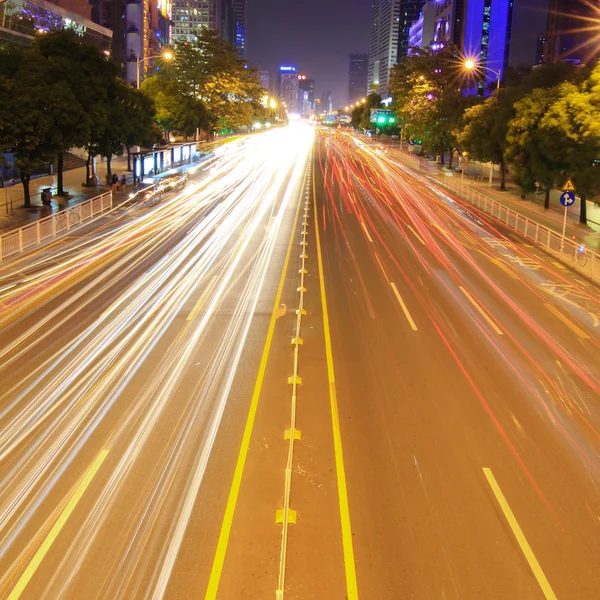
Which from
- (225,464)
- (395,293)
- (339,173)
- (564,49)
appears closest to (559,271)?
(395,293)

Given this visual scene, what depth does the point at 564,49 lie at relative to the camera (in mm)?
104062

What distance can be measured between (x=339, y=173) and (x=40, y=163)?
34374mm

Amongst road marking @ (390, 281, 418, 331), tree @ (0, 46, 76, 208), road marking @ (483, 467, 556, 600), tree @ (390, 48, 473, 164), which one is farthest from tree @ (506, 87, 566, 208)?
road marking @ (483, 467, 556, 600)

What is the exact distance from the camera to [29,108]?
27656 mm

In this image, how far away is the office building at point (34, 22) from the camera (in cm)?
4764

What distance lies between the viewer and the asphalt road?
6.98 m

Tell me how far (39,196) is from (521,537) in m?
36.0

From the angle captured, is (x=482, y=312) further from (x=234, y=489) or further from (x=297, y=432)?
(x=234, y=489)

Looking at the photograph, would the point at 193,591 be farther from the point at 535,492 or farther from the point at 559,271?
the point at 559,271

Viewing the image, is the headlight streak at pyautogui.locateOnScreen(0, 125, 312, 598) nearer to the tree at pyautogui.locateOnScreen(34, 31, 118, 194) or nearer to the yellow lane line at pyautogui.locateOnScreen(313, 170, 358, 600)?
the yellow lane line at pyautogui.locateOnScreen(313, 170, 358, 600)

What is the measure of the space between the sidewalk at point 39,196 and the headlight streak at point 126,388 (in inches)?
251

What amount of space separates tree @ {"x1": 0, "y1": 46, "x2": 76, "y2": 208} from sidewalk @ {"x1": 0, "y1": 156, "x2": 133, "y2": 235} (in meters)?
1.92

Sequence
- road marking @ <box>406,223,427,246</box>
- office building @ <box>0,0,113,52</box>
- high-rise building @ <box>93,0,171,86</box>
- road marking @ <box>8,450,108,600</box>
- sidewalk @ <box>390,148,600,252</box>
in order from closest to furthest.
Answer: road marking @ <box>8,450,108,600</box> → road marking @ <box>406,223,427,246</box> → sidewalk @ <box>390,148,600,252</box> → office building @ <box>0,0,113,52</box> → high-rise building @ <box>93,0,171,86</box>

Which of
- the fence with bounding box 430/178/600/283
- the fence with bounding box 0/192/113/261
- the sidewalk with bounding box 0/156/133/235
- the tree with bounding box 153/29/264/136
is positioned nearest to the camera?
the fence with bounding box 430/178/600/283
